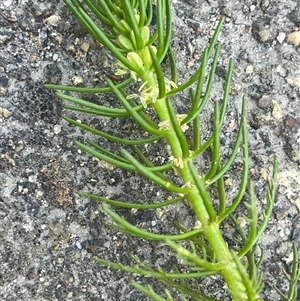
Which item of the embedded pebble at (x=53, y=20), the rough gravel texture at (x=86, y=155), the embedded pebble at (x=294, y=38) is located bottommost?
the rough gravel texture at (x=86, y=155)

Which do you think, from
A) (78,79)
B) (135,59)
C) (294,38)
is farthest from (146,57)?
(294,38)

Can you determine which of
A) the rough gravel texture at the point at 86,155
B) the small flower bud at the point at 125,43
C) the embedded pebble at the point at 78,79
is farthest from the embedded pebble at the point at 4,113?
the small flower bud at the point at 125,43

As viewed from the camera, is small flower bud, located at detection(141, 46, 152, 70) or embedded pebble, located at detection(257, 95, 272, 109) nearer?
small flower bud, located at detection(141, 46, 152, 70)

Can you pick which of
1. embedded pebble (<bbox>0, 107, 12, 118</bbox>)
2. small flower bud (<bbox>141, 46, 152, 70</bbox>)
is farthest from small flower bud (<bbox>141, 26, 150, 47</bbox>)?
embedded pebble (<bbox>0, 107, 12, 118</bbox>)

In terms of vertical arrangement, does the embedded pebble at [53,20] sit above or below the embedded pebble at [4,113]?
above

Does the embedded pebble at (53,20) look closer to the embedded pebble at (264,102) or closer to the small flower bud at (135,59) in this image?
the small flower bud at (135,59)

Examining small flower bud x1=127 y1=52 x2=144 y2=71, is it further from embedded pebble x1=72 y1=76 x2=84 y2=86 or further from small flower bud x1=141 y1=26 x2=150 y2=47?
embedded pebble x1=72 y1=76 x2=84 y2=86

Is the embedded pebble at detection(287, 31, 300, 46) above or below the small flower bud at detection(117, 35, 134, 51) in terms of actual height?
above

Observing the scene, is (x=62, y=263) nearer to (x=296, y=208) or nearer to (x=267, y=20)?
(x=296, y=208)

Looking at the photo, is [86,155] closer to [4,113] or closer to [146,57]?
[4,113]
